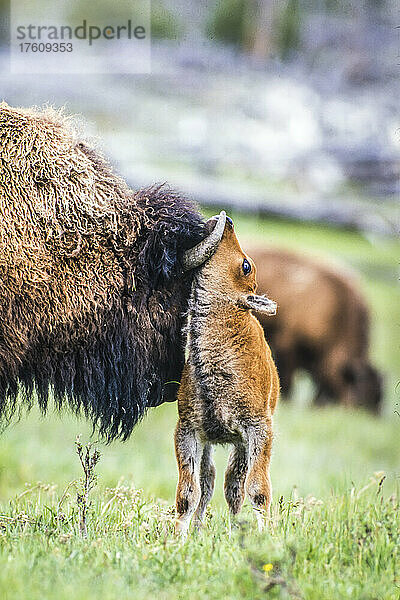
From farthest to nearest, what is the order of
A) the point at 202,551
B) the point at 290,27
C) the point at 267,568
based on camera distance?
the point at 290,27 → the point at 202,551 → the point at 267,568

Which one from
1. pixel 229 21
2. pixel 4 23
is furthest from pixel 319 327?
pixel 4 23

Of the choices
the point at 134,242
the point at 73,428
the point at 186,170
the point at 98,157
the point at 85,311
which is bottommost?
the point at 73,428

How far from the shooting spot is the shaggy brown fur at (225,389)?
4.43m

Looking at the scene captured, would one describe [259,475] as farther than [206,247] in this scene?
No

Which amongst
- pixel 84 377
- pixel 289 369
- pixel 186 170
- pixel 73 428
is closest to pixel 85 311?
pixel 84 377

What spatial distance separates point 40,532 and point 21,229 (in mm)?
1421

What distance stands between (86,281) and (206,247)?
1.97 feet

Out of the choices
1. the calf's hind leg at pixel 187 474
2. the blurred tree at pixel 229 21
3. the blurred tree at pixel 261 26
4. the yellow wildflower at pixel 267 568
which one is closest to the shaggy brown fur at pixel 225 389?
the calf's hind leg at pixel 187 474

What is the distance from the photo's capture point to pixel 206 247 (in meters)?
4.64

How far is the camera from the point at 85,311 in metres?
4.67

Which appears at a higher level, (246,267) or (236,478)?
(246,267)

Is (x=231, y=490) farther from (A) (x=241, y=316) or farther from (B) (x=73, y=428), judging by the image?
(B) (x=73, y=428)

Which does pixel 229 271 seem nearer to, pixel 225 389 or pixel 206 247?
pixel 206 247

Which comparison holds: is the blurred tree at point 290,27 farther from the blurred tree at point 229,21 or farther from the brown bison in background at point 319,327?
the brown bison in background at point 319,327
